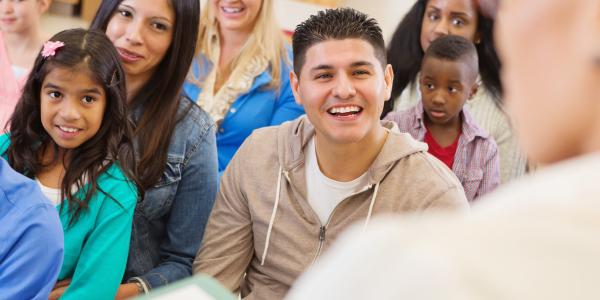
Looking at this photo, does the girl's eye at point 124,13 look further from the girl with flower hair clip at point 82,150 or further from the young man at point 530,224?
the young man at point 530,224

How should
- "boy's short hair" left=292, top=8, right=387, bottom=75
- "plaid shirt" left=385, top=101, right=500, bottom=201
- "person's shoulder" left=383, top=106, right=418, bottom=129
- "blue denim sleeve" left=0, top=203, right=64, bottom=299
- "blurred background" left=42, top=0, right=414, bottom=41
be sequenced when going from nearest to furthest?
"blue denim sleeve" left=0, top=203, right=64, bottom=299
"boy's short hair" left=292, top=8, right=387, bottom=75
"plaid shirt" left=385, top=101, right=500, bottom=201
"person's shoulder" left=383, top=106, right=418, bottom=129
"blurred background" left=42, top=0, right=414, bottom=41

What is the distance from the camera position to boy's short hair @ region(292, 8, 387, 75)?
1.67 meters

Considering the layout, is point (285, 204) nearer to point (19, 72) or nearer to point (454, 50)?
point (454, 50)

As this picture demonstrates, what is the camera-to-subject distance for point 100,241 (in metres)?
1.48

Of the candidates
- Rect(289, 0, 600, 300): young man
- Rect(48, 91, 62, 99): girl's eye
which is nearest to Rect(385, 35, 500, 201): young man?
Rect(48, 91, 62, 99): girl's eye

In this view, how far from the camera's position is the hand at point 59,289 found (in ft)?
4.69

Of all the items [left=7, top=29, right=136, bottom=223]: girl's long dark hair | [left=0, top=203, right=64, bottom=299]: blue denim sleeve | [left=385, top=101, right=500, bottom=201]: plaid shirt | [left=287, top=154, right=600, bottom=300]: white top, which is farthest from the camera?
[left=385, top=101, right=500, bottom=201]: plaid shirt

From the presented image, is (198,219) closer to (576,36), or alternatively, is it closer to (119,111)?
(119,111)

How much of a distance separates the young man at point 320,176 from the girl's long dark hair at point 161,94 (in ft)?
0.57

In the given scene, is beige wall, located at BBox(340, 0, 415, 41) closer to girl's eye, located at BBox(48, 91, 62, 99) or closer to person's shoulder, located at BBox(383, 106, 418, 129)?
person's shoulder, located at BBox(383, 106, 418, 129)

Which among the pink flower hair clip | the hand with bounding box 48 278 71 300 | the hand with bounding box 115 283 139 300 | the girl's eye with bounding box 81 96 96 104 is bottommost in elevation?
the hand with bounding box 115 283 139 300

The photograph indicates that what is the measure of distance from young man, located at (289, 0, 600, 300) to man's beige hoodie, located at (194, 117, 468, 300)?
3.46ft

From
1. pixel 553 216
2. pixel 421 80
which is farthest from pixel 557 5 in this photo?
pixel 421 80

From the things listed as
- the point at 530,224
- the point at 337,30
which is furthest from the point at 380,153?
the point at 530,224
